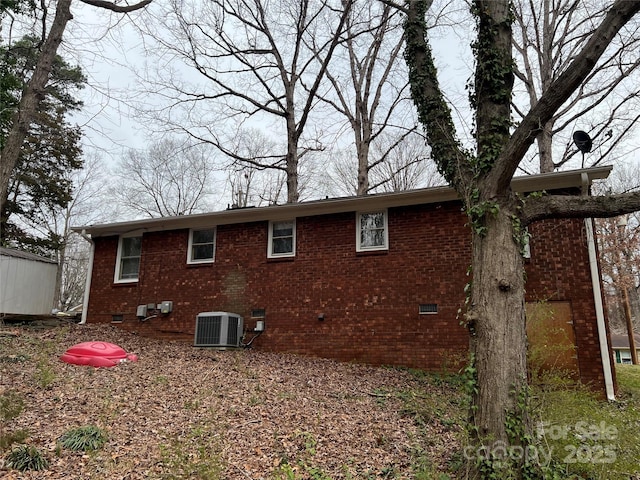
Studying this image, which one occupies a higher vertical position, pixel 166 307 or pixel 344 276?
pixel 344 276

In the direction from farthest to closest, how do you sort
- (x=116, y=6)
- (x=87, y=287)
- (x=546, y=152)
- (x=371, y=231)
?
(x=546, y=152) → (x=87, y=287) → (x=371, y=231) → (x=116, y=6)

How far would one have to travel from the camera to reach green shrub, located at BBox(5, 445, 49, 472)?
3.49 m

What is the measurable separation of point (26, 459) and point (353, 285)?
6623mm

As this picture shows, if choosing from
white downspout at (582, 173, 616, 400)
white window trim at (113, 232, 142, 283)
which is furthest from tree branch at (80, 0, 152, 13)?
white downspout at (582, 173, 616, 400)

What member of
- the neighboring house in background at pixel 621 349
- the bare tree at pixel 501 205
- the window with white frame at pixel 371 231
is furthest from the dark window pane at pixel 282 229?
the neighboring house in background at pixel 621 349

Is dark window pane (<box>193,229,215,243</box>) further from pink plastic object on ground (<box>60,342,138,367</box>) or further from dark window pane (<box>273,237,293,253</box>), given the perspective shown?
pink plastic object on ground (<box>60,342,138,367</box>)

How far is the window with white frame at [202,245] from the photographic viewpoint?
10867mm

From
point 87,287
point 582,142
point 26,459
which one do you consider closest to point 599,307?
Result: point 582,142

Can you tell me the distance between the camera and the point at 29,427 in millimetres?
4145

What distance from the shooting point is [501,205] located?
418 centimetres

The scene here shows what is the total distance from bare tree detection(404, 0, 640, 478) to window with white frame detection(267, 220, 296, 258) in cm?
557

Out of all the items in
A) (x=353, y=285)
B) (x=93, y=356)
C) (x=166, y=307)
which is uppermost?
(x=353, y=285)

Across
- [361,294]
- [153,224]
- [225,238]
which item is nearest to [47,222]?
[153,224]

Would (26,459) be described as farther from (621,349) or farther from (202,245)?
(621,349)
